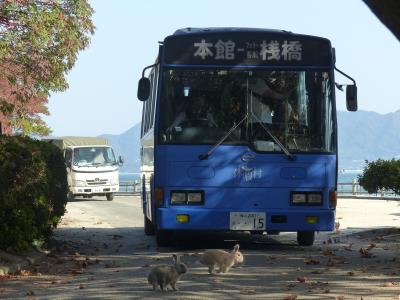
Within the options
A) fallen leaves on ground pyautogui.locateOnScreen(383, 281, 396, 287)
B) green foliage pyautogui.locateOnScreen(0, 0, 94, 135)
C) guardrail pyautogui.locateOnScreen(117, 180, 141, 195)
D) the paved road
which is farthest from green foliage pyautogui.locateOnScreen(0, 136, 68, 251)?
guardrail pyautogui.locateOnScreen(117, 180, 141, 195)

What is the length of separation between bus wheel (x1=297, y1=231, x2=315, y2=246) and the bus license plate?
2.22m

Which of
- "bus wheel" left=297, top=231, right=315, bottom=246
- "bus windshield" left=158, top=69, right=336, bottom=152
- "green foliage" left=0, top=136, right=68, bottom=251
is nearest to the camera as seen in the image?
"green foliage" left=0, top=136, right=68, bottom=251

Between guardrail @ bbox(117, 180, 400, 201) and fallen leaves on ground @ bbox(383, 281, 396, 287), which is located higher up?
fallen leaves on ground @ bbox(383, 281, 396, 287)

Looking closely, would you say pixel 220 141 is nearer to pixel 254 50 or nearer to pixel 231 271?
pixel 254 50

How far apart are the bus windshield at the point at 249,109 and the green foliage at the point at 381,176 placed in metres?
5.57

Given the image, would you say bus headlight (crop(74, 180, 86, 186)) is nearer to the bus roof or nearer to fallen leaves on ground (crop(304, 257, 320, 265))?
the bus roof

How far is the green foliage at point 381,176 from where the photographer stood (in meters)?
19.2

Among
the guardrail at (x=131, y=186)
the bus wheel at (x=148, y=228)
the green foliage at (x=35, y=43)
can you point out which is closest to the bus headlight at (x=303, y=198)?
the bus wheel at (x=148, y=228)

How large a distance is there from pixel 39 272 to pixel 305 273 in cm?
376

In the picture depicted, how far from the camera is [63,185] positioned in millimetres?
16734

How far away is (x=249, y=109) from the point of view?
1403cm

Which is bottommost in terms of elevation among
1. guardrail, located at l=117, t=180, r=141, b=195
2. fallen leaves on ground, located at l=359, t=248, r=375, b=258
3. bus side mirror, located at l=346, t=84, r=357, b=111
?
guardrail, located at l=117, t=180, r=141, b=195

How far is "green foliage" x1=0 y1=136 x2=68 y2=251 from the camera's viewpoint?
12.6m

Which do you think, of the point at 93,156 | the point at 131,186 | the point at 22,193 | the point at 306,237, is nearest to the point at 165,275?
the point at 22,193
